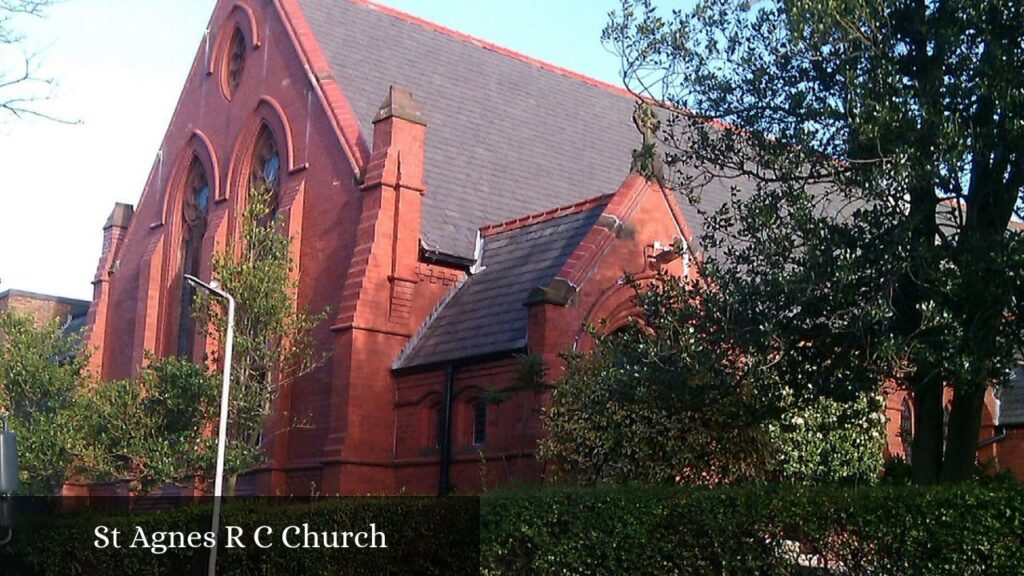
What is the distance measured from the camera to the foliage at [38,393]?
28141mm

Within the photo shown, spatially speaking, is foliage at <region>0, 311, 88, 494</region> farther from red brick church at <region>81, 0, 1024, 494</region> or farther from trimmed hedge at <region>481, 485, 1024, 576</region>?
trimmed hedge at <region>481, 485, 1024, 576</region>

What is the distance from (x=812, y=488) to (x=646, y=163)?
17.9 ft

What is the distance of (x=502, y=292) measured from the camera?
26.6 meters

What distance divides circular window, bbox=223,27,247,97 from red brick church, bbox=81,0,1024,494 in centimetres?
10

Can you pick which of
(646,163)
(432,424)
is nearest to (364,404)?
(432,424)

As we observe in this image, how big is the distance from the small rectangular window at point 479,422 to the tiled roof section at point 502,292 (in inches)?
43.9

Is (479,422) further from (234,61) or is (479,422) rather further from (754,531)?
(234,61)

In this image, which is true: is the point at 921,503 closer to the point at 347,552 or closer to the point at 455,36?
the point at 347,552

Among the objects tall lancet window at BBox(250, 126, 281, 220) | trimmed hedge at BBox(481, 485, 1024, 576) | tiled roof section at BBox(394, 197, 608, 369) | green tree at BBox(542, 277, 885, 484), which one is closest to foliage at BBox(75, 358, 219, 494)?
tiled roof section at BBox(394, 197, 608, 369)

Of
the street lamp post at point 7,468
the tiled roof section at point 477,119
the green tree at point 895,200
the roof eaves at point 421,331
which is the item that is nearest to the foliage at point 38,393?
the roof eaves at point 421,331

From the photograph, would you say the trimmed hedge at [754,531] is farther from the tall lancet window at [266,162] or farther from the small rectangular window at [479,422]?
the tall lancet window at [266,162]

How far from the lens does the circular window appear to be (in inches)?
1393
